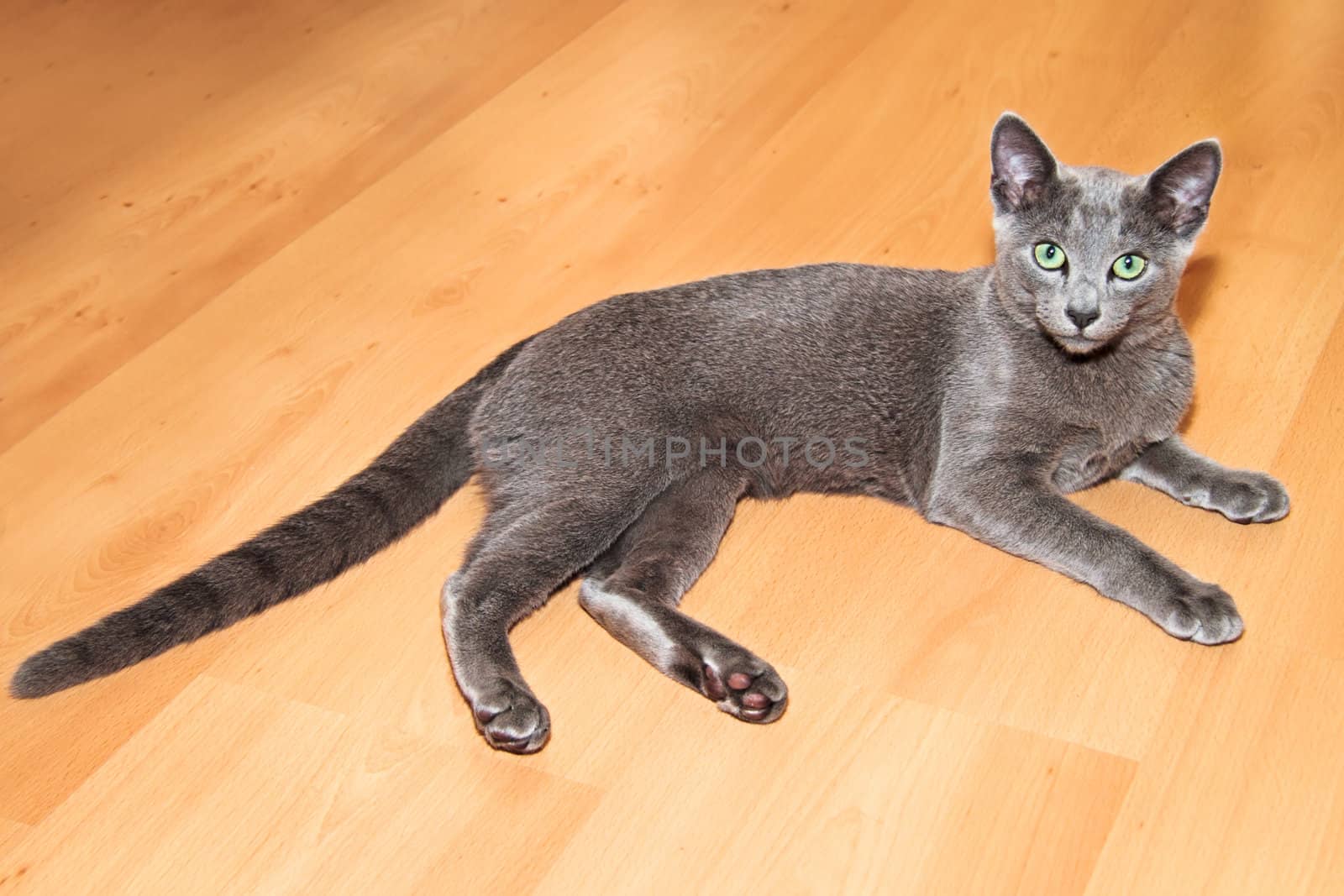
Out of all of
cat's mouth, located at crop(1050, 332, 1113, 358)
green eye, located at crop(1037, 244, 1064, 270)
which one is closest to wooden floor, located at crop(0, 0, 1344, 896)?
cat's mouth, located at crop(1050, 332, 1113, 358)

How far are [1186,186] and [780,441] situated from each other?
61 centimetres

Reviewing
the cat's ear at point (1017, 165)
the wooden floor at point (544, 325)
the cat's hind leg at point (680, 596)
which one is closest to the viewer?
the wooden floor at point (544, 325)

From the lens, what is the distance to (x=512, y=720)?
1579 millimetres

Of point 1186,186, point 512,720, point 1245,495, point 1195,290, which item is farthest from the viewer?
point 1195,290

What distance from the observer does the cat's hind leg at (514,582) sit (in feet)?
5.24

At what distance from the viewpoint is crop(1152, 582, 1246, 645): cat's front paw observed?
64.0 inches

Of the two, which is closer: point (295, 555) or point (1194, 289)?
point (295, 555)

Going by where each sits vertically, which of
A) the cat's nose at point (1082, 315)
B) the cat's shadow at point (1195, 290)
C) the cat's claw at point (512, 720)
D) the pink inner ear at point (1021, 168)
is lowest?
the cat's claw at point (512, 720)

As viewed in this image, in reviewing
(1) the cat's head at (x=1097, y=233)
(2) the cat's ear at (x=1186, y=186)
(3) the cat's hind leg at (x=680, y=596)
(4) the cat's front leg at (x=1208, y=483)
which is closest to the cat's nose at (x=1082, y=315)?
(1) the cat's head at (x=1097, y=233)

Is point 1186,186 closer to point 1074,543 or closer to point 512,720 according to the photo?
point 1074,543

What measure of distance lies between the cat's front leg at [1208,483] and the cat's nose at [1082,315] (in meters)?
0.29

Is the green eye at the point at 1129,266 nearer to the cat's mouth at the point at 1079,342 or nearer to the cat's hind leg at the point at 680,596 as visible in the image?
the cat's mouth at the point at 1079,342

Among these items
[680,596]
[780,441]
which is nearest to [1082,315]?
[780,441]

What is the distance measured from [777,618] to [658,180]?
1.14m
